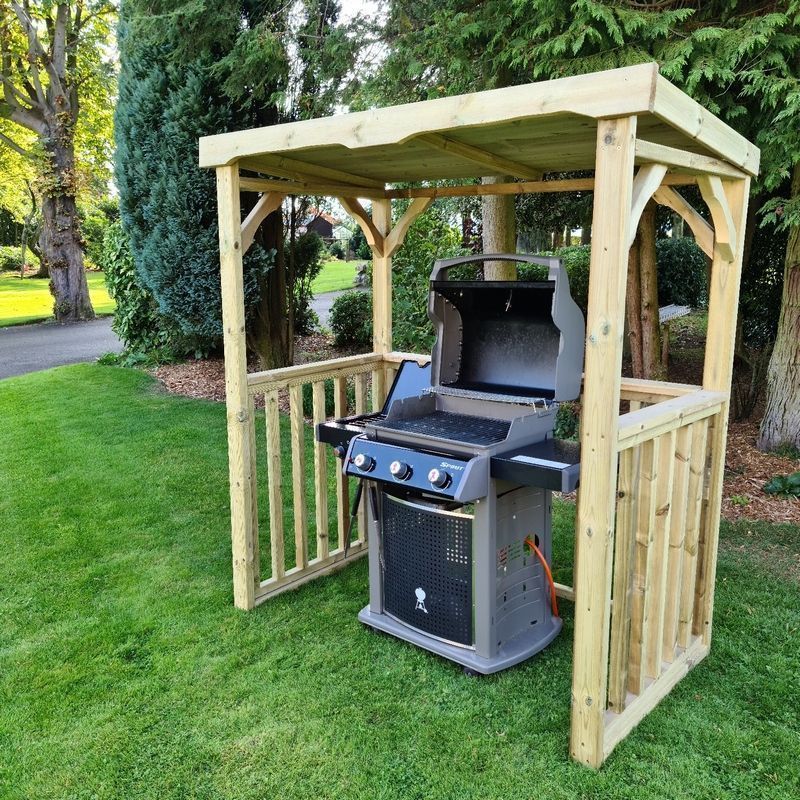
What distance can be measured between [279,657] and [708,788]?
162 centimetres

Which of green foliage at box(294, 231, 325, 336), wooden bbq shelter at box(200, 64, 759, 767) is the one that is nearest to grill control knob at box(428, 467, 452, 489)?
wooden bbq shelter at box(200, 64, 759, 767)

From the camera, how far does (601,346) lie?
6.53ft

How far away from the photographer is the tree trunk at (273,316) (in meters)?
6.81

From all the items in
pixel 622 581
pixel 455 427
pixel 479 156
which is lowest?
pixel 622 581

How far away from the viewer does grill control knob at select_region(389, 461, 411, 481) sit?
8.18 feet

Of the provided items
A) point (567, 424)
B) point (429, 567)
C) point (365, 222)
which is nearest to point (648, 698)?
point (429, 567)

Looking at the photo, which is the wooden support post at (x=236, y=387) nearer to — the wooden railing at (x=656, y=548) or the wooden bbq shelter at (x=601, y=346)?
the wooden bbq shelter at (x=601, y=346)

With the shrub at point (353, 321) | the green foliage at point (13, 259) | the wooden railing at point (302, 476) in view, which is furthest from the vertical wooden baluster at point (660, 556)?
the green foliage at point (13, 259)

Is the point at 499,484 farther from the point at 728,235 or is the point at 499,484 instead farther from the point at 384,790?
the point at 728,235

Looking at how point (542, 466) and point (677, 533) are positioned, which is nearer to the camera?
point (542, 466)

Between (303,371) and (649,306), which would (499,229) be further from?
(303,371)

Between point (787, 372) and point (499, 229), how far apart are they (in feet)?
7.51

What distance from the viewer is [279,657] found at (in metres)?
2.88

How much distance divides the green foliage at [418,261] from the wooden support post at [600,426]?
536cm
